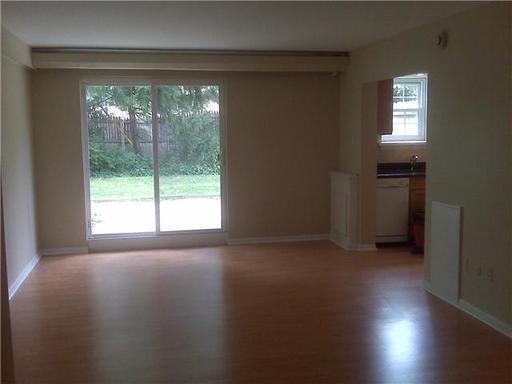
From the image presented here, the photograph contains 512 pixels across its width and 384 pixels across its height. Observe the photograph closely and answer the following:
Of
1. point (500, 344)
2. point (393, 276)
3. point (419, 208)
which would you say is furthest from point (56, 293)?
point (419, 208)

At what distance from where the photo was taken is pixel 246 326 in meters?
3.82

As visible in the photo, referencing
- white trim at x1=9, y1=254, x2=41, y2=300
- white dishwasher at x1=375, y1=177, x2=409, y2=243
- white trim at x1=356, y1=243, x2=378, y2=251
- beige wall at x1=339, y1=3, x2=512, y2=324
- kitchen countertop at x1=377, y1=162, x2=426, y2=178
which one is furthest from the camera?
kitchen countertop at x1=377, y1=162, x2=426, y2=178

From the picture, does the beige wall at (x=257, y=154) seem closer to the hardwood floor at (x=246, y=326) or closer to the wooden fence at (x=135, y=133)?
the wooden fence at (x=135, y=133)

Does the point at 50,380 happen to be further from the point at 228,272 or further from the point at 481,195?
the point at 481,195

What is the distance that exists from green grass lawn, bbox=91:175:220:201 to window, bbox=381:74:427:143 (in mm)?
2525

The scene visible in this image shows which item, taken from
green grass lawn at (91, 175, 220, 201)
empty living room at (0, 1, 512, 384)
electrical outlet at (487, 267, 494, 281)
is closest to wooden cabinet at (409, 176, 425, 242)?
empty living room at (0, 1, 512, 384)

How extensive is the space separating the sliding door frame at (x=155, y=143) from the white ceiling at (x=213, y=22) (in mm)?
613

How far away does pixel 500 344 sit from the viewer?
11.4 feet

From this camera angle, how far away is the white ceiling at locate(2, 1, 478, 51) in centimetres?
377

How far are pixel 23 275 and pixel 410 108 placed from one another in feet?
16.7

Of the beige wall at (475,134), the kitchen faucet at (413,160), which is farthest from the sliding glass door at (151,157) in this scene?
the beige wall at (475,134)

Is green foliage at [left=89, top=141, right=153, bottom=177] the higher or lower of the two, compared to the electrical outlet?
higher

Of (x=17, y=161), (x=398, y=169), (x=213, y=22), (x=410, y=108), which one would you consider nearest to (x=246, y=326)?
(x=213, y=22)

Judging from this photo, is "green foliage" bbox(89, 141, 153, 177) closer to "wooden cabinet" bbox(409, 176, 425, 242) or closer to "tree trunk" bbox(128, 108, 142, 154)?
"tree trunk" bbox(128, 108, 142, 154)
